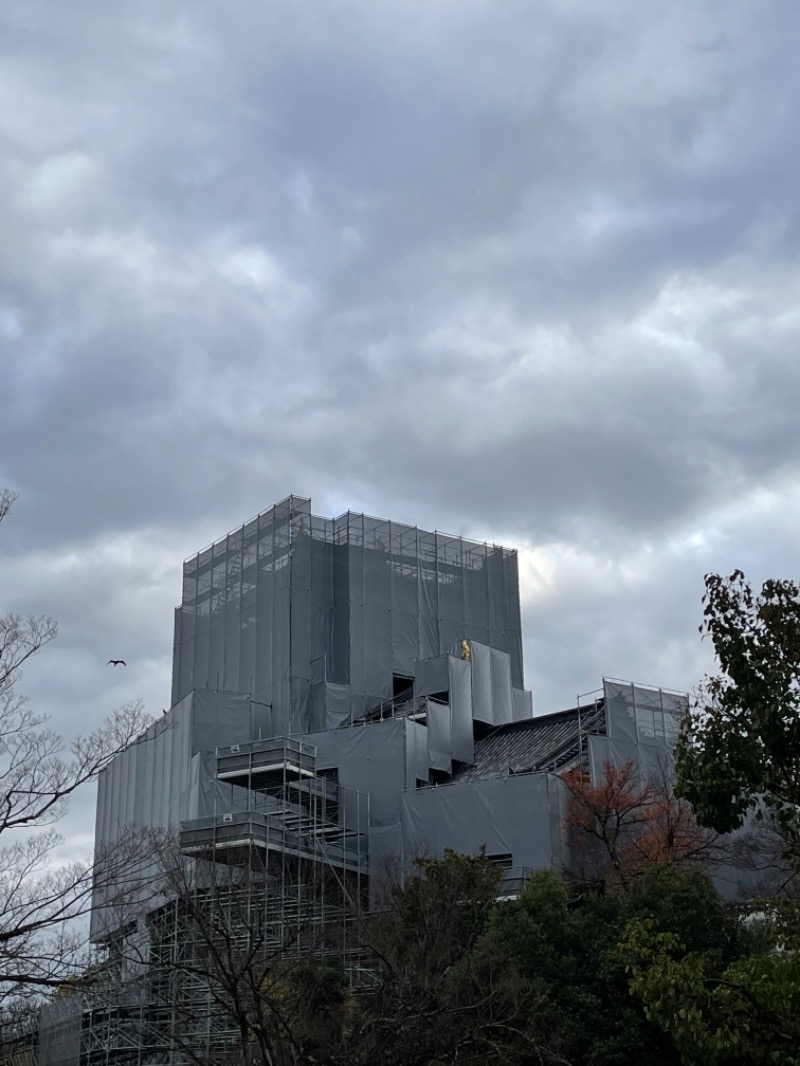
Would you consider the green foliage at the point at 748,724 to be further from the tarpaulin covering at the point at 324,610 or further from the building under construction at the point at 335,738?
the tarpaulin covering at the point at 324,610

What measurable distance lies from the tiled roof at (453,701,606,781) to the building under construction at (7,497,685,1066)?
0.13 meters

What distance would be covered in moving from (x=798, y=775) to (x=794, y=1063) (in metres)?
3.12

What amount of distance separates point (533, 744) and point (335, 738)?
350 inches

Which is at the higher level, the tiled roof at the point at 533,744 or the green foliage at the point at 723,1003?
the tiled roof at the point at 533,744

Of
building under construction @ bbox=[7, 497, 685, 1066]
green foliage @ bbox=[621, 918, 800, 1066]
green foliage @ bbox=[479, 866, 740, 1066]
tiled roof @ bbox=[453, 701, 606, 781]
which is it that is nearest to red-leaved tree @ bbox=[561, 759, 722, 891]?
building under construction @ bbox=[7, 497, 685, 1066]

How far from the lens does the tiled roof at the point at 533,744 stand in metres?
57.4

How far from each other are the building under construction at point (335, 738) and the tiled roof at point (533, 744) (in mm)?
129

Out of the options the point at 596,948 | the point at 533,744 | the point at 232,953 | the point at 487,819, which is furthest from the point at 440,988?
the point at 533,744

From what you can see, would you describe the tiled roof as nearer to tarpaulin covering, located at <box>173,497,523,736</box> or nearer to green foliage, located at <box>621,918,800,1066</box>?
tarpaulin covering, located at <box>173,497,523,736</box>

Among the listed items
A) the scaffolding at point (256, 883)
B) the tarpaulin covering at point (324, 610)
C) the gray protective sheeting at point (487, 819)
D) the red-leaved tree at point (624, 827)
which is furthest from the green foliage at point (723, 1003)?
the tarpaulin covering at point (324, 610)

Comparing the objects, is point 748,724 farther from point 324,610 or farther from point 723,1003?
point 324,610

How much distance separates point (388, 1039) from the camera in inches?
739

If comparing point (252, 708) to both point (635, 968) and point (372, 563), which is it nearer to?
point (372, 563)

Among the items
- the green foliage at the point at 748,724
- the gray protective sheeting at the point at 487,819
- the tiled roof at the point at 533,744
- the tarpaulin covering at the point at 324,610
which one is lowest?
the green foliage at the point at 748,724
